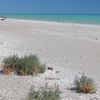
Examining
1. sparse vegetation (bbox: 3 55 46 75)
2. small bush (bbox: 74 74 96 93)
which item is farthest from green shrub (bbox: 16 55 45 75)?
small bush (bbox: 74 74 96 93)

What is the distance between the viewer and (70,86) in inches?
372

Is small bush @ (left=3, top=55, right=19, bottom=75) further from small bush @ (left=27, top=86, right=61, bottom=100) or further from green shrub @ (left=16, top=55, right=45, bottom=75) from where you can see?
small bush @ (left=27, top=86, right=61, bottom=100)

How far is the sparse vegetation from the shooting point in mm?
10531

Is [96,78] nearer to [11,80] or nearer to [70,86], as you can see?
[70,86]

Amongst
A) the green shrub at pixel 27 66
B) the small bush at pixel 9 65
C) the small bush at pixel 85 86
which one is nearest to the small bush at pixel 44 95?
the small bush at pixel 85 86

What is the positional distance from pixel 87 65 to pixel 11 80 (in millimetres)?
4194

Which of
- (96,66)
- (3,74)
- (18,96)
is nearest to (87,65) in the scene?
(96,66)

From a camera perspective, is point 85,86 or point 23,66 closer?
point 85,86

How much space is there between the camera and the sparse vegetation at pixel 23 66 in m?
10.5

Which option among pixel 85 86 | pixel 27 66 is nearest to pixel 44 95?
pixel 85 86

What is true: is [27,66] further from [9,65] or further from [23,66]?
[9,65]

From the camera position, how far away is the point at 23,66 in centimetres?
1057

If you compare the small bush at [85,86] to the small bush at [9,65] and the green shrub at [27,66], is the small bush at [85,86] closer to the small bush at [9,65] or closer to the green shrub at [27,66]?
the green shrub at [27,66]

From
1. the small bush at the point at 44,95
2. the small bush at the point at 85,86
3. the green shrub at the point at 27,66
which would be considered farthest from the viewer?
the green shrub at the point at 27,66
